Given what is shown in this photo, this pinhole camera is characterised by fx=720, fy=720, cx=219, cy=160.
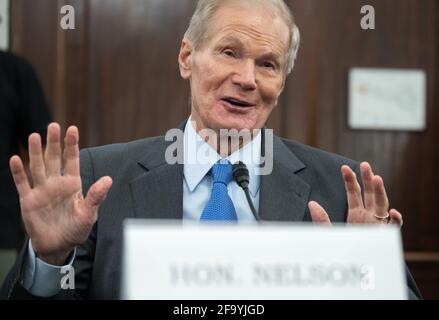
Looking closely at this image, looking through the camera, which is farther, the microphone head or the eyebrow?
the eyebrow

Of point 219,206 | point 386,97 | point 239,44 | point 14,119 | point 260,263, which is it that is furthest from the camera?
point 386,97

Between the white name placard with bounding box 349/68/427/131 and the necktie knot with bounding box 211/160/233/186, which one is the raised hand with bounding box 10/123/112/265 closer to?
the necktie knot with bounding box 211/160/233/186

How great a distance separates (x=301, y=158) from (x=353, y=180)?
51 centimetres

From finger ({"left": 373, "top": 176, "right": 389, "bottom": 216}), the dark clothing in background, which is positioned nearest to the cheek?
finger ({"left": 373, "top": 176, "right": 389, "bottom": 216})

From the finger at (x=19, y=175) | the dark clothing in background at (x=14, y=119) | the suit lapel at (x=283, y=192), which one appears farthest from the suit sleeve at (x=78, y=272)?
the dark clothing in background at (x=14, y=119)

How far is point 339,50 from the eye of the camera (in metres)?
3.04

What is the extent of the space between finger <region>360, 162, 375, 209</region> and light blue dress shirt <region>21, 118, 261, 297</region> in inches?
11.8

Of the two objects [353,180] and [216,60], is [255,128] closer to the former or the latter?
[216,60]

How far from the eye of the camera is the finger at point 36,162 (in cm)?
116

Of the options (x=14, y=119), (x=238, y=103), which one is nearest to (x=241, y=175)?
(x=238, y=103)

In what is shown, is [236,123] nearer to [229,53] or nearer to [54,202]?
[229,53]

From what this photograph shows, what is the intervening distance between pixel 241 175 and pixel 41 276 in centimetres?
39

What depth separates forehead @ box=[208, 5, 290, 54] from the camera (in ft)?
5.28

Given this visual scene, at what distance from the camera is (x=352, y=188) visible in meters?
1.24
